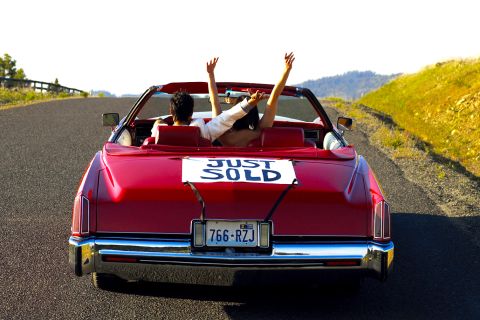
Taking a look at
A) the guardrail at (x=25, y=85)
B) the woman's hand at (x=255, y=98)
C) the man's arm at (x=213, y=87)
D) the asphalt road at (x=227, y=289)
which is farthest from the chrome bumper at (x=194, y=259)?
the guardrail at (x=25, y=85)

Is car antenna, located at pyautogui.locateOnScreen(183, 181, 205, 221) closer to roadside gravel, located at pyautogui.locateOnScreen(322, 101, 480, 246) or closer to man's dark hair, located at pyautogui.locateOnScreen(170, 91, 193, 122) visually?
man's dark hair, located at pyautogui.locateOnScreen(170, 91, 193, 122)

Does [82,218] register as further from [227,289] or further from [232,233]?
[227,289]

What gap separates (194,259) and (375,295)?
5.37ft

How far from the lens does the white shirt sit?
5.85 metres

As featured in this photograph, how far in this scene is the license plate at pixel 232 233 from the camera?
473 centimetres

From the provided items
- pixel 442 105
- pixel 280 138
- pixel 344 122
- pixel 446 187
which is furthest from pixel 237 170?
pixel 442 105

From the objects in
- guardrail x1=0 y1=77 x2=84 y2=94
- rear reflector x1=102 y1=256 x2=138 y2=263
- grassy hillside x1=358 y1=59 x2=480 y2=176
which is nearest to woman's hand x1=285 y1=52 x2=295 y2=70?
rear reflector x1=102 y1=256 x2=138 y2=263

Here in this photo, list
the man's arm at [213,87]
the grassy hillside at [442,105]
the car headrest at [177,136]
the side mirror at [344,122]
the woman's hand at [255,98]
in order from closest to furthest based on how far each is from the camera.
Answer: the car headrest at [177,136] → the woman's hand at [255,98] → the man's arm at [213,87] → the side mirror at [344,122] → the grassy hillside at [442,105]

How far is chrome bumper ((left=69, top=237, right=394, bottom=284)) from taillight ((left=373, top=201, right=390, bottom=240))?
0.35 feet

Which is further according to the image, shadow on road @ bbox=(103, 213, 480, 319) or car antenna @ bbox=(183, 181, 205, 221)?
shadow on road @ bbox=(103, 213, 480, 319)

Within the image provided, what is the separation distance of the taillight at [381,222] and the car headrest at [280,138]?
955 mm

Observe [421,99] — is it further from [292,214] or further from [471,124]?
[292,214]

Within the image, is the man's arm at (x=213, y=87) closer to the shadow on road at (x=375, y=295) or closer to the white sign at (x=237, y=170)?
the white sign at (x=237, y=170)

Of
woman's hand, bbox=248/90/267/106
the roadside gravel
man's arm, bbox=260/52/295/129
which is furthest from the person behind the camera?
the roadside gravel
